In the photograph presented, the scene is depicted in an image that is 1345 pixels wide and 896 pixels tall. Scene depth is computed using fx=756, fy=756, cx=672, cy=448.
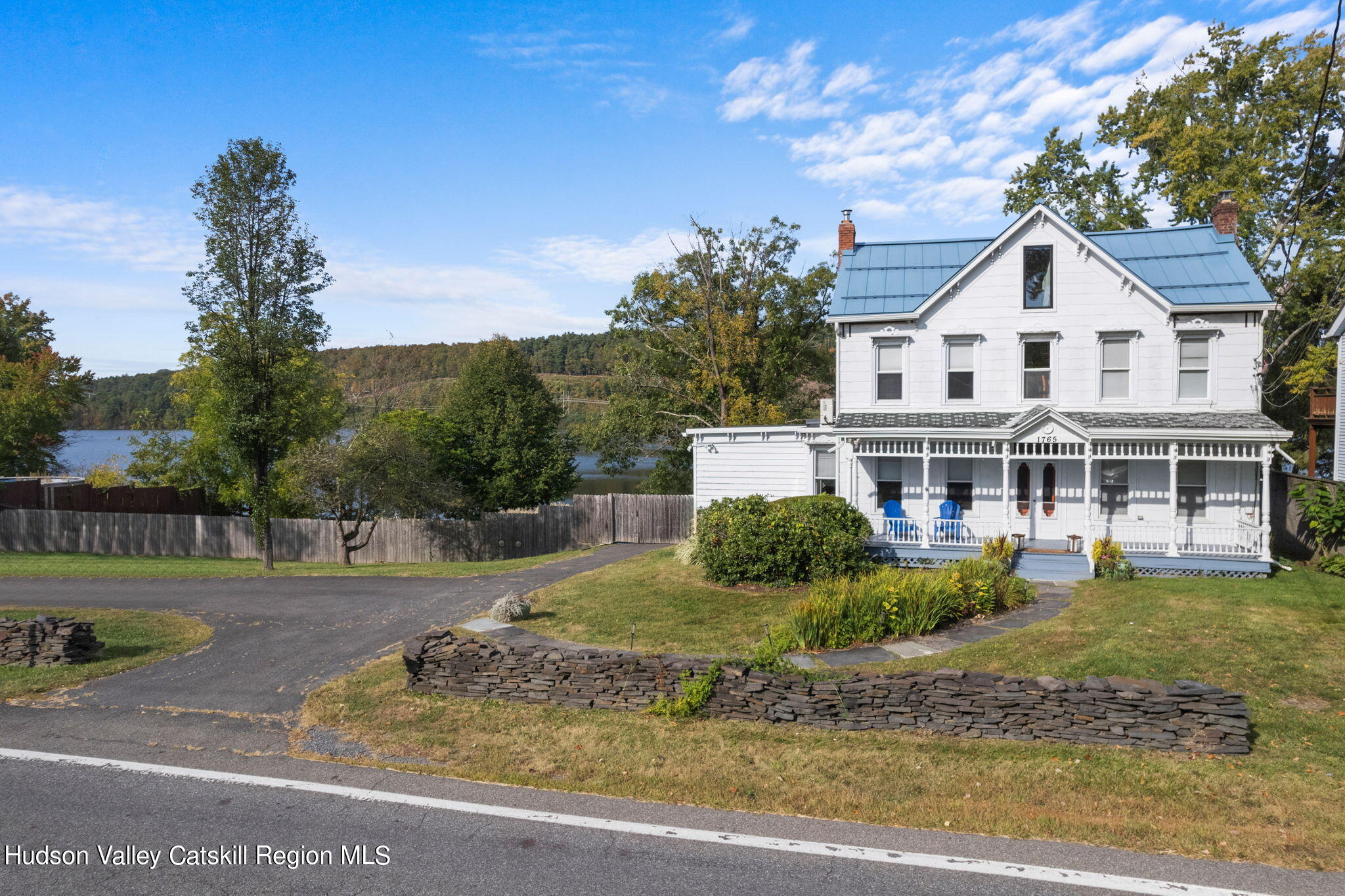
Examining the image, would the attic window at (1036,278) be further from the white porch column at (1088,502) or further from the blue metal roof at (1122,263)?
the white porch column at (1088,502)

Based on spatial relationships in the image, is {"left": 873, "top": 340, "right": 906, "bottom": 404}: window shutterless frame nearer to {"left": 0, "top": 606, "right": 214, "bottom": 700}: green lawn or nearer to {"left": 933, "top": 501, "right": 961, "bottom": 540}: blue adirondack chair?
{"left": 933, "top": 501, "right": 961, "bottom": 540}: blue adirondack chair

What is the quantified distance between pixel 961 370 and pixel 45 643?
2043 cm

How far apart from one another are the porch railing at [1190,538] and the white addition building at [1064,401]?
0.05m

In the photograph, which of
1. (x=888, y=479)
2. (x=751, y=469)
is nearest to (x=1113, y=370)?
(x=888, y=479)

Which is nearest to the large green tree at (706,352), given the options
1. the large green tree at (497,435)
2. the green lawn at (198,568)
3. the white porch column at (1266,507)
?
the large green tree at (497,435)

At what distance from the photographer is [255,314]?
24.5m

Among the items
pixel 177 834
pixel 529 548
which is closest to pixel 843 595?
pixel 177 834

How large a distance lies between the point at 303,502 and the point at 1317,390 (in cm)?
3496

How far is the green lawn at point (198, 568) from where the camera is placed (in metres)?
22.4

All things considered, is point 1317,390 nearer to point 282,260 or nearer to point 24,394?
point 282,260

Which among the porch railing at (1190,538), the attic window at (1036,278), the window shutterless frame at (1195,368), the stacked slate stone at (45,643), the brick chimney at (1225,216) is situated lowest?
the stacked slate stone at (45,643)

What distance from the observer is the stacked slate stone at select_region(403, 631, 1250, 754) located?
875cm

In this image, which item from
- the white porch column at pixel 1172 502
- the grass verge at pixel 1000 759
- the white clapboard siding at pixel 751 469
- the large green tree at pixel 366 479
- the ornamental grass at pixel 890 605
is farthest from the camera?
the large green tree at pixel 366 479

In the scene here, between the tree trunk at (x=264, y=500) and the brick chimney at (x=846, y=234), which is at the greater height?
the brick chimney at (x=846, y=234)
